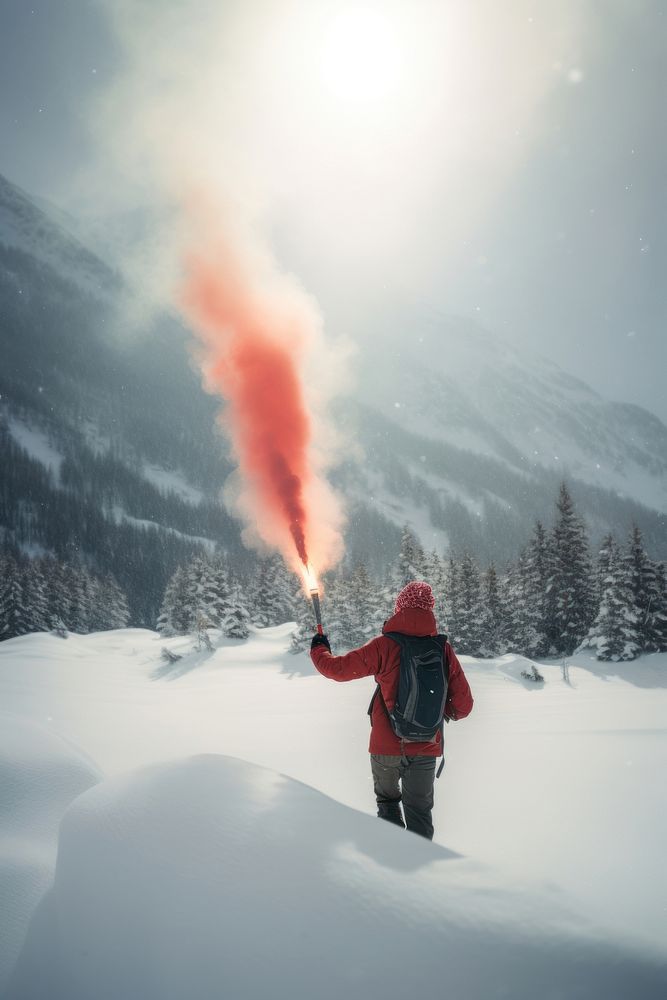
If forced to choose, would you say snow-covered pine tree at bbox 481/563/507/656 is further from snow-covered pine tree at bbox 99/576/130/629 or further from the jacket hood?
snow-covered pine tree at bbox 99/576/130/629

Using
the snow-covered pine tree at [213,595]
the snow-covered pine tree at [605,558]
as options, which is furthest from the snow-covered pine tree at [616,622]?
the snow-covered pine tree at [213,595]

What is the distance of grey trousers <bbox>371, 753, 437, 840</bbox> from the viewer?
3.61 meters

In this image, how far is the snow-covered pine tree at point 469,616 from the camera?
28.8 meters

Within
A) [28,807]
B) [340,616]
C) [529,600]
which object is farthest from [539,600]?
[28,807]

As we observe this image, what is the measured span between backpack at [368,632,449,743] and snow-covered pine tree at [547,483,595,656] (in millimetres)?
25919

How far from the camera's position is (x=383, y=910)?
6.00 ft

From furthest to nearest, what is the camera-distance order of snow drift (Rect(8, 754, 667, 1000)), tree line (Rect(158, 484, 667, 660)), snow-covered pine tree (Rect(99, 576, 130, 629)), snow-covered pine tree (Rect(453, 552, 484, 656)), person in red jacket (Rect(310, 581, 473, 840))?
snow-covered pine tree (Rect(99, 576, 130, 629)), snow-covered pine tree (Rect(453, 552, 484, 656)), tree line (Rect(158, 484, 667, 660)), person in red jacket (Rect(310, 581, 473, 840)), snow drift (Rect(8, 754, 667, 1000))

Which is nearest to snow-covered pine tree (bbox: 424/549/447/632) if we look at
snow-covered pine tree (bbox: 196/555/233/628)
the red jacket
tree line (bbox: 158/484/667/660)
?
tree line (bbox: 158/484/667/660)

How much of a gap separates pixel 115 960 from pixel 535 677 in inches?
725

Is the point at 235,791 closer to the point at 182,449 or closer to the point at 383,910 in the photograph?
the point at 383,910

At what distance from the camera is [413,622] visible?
3.67 meters

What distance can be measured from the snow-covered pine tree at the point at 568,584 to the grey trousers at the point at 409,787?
26.0m

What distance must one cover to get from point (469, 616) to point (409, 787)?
27.2m

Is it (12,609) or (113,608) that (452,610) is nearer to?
(12,609)
